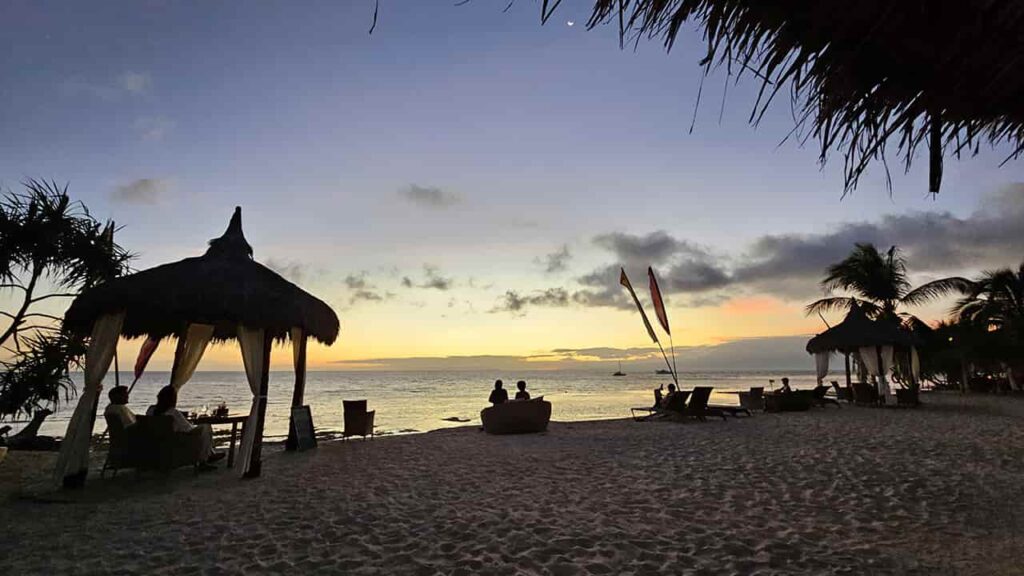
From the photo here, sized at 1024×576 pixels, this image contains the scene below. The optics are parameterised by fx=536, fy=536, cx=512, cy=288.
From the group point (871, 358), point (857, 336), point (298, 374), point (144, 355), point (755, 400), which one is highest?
point (857, 336)

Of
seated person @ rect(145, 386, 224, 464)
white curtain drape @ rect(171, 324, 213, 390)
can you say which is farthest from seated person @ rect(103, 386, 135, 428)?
white curtain drape @ rect(171, 324, 213, 390)

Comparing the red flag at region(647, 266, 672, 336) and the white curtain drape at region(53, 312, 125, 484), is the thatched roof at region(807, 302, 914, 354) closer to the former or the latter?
the red flag at region(647, 266, 672, 336)

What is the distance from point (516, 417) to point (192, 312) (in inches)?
276

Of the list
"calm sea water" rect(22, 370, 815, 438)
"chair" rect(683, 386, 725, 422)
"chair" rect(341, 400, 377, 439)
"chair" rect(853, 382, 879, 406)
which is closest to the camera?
"chair" rect(341, 400, 377, 439)

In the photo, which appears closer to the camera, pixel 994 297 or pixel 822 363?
pixel 822 363

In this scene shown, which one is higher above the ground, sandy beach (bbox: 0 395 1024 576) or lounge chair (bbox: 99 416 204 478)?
lounge chair (bbox: 99 416 204 478)

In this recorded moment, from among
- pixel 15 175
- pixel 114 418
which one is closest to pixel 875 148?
pixel 114 418

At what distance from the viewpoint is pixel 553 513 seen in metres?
5.30

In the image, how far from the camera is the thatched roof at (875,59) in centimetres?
155

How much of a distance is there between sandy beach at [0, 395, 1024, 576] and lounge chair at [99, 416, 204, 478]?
286 mm

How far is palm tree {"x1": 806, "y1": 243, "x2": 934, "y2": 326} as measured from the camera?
25.2 meters

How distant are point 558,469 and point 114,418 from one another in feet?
19.5

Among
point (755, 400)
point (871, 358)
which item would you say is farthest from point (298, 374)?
point (871, 358)

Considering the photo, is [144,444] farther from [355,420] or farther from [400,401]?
[400,401]
